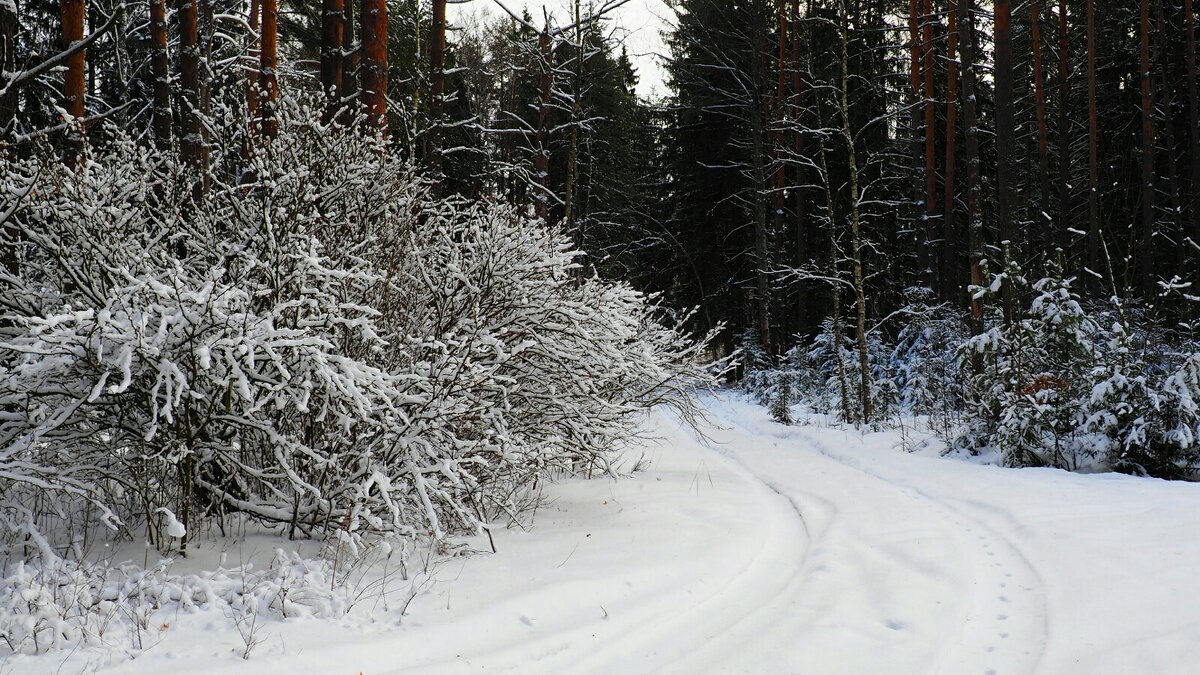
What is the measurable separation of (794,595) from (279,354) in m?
3.26

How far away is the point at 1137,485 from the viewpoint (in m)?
6.60

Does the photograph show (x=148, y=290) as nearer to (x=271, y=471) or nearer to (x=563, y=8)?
(x=271, y=471)

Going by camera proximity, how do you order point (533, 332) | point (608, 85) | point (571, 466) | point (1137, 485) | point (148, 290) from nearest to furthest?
1. point (148, 290)
2. point (533, 332)
3. point (1137, 485)
4. point (571, 466)
5. point (608, 85)

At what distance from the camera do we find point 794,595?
425 centimetres

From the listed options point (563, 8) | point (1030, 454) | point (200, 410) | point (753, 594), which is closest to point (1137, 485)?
point (1030, 454)

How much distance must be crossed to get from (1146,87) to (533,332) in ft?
60.6

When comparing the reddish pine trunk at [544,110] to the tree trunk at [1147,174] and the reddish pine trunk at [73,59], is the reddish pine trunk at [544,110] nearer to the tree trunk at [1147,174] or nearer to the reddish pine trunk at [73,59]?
the reddish pine trunk at [73,59]

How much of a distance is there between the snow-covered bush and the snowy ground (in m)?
0.69

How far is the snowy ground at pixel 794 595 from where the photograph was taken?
3.25m

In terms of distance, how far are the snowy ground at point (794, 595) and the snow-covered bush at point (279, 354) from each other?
69 centimetres

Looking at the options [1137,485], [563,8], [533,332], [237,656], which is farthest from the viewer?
[563,8]

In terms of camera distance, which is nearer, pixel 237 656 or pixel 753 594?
pixel 237 656

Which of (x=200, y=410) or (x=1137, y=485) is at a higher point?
(x=200, y=410)

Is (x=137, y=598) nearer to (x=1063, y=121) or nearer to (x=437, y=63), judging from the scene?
(x=437, y=63)
